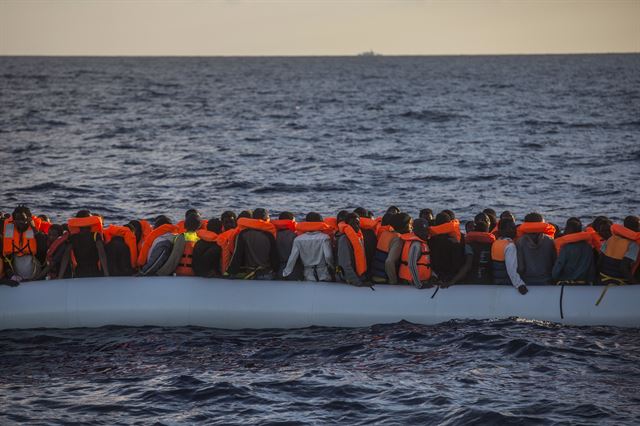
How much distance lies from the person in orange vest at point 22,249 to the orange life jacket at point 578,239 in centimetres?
716

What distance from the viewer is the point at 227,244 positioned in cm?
1321

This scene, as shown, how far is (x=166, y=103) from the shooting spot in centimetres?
6681

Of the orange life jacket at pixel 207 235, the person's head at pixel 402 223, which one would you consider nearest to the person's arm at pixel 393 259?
the person's head at pixel 402 223

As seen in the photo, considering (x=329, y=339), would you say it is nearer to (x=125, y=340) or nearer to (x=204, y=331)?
(x=204, y=331)

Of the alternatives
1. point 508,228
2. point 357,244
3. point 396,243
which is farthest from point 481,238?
point 357,244

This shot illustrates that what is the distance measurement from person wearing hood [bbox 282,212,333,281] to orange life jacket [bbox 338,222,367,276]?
0.29 metres

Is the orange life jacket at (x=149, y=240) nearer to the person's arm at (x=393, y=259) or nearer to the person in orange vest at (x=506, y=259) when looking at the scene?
the person's arm at (x=393, y=259)

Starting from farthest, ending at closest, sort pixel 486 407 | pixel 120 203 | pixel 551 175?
pixel 551 175, pixel 120 203, pixel 486 407

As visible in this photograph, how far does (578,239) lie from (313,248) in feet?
11.7

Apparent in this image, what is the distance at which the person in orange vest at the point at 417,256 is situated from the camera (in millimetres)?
12750

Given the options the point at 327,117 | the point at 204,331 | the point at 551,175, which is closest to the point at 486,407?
the point at 204,331

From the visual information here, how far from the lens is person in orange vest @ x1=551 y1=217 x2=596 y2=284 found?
1284 cm

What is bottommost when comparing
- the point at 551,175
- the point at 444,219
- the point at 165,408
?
the point at 165,408

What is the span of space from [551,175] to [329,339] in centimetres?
1898
